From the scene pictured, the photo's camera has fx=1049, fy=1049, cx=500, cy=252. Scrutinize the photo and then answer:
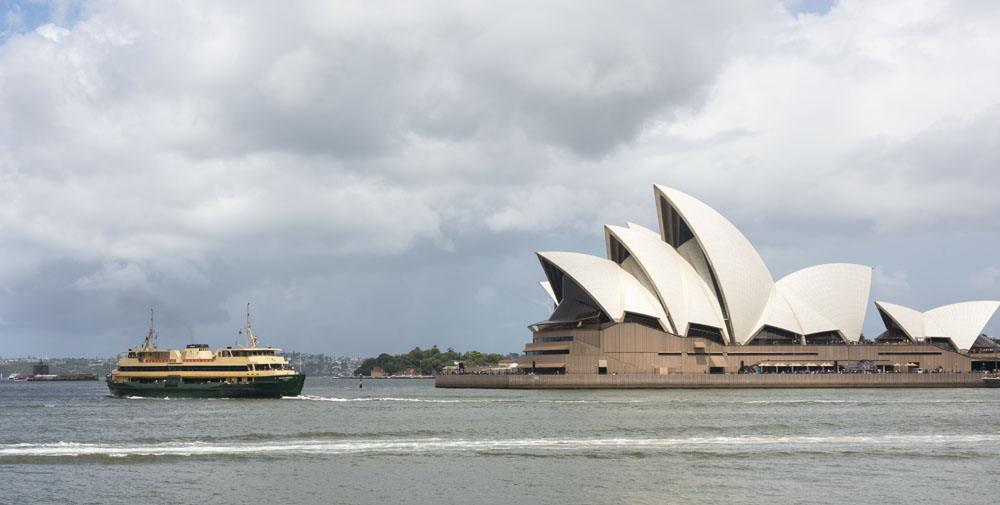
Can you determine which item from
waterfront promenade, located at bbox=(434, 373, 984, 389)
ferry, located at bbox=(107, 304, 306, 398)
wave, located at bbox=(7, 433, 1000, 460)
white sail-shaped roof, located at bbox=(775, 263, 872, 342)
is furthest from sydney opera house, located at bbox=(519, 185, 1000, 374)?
wave, located at bbox=(7, 433, 1000, 460)

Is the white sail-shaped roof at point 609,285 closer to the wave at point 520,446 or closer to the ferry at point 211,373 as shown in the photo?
the ferry at point 211,373

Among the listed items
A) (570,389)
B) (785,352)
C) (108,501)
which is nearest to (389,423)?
(108,501)

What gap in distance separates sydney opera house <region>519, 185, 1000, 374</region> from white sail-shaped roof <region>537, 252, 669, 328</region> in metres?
0.11

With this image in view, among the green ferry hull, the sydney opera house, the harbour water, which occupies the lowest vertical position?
the harbour water

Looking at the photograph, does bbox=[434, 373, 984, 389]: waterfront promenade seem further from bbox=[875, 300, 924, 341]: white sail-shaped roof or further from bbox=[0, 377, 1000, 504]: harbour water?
bbox=[0, 377, 1000, 504]: harbour water

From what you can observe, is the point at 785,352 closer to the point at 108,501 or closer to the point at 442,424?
the point at 442,424

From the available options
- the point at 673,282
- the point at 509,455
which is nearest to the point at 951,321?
the point at 673,282

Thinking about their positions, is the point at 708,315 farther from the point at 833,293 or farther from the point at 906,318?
the point at 906,318

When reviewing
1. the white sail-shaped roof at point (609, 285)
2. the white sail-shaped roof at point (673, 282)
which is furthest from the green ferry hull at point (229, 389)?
the white sail-shaped roof at point (673, 282)

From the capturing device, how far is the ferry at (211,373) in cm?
7300

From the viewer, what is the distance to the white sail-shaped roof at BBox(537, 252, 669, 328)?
303 ft

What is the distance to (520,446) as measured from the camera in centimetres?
3978

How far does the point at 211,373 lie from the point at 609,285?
36.1m

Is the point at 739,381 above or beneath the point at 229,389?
above
